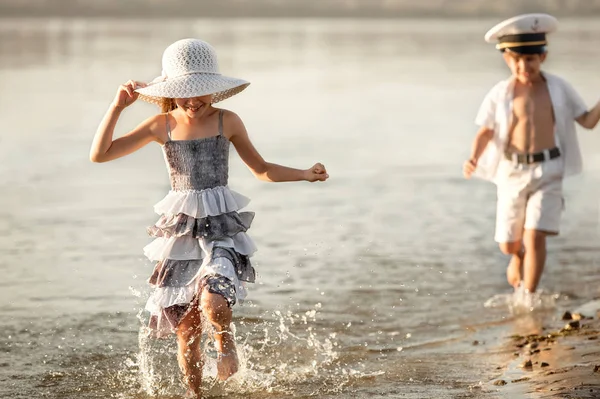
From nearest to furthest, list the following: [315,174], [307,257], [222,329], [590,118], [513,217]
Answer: [222,329] → [315,174] → [590,118] → [513,217] → [307,257]

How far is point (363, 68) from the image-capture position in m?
26.8

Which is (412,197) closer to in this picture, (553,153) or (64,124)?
(553,153)

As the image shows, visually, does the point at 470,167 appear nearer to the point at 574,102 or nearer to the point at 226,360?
the point at 574,102

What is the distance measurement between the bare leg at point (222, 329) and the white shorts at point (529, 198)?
2871 mm

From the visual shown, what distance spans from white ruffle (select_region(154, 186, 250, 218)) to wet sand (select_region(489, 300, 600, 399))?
1524mm

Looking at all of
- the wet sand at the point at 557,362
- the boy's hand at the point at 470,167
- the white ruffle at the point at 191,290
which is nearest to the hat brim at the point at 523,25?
the boy's hand at the point at 470,167

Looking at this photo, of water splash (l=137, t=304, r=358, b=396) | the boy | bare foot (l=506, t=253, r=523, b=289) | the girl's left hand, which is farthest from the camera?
bare foot (l=506, t=253, r=523, b=289)

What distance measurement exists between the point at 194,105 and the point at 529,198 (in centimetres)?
300

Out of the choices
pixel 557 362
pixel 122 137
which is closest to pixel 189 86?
pixel 122 137

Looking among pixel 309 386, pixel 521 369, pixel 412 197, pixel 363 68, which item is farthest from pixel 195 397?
pixel 363 68

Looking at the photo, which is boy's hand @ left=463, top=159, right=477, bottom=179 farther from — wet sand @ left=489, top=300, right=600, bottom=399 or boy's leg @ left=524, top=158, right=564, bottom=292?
wet sand @ left=489, top=300, right=600, bottom=399

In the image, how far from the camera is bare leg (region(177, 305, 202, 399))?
6.46 meters

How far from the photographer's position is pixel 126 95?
6324 millimetres

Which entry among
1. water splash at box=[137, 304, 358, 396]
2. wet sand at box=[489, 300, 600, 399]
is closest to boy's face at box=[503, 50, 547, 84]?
wet sand at box=[489, 300, 600, 399]
